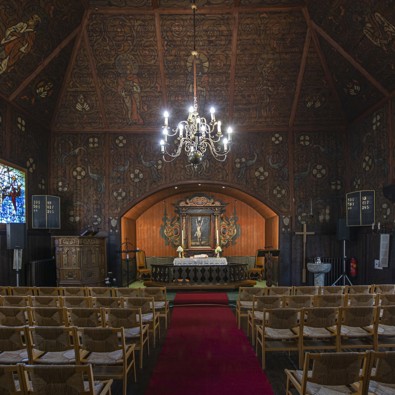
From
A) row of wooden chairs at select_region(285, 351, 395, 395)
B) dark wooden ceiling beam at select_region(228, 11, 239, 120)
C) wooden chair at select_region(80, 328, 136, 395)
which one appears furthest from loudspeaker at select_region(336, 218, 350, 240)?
wooden chair at select_region(80, 328, 136, 395)

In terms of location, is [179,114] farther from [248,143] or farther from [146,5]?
[146,5]

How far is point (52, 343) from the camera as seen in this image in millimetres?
4605

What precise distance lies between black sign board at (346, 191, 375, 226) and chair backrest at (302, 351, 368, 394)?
9.23 metres

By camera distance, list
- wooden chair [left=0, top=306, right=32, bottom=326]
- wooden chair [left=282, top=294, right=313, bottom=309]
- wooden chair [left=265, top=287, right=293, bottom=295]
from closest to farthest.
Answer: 1. wooden chair [left=0, top=306, right=32, bottom=326]
2. wooden chair [left=282, top=294, right=313, bottom=309]
3. wooden chair [left=265, top=287, right=293, bottom=295]

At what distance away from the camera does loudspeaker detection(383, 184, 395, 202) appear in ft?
34.0

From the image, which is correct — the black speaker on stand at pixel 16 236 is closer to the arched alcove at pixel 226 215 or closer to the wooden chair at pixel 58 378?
the wooden chair at pixel 58 378

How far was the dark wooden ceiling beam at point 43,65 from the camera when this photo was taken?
37.0 ft

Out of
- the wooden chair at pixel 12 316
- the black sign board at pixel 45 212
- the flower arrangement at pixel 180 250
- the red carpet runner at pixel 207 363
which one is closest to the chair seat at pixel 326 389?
the red carpet runner at pixel 207 363

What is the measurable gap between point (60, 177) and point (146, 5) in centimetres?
702

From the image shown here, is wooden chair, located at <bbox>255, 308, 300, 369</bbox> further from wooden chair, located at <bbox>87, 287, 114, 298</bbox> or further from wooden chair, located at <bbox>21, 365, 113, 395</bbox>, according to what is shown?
wooden chair, located at <bbox>87, 287, 114, 298</bbox>

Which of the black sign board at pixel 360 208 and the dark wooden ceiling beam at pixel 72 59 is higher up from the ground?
the dark wooden ceiling beam at pixel 72 59

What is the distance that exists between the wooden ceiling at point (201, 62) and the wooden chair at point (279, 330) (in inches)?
286

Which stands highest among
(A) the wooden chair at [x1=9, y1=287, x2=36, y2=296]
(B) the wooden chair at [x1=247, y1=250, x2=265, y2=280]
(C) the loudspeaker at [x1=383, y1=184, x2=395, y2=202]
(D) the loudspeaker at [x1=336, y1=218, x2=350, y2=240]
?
(C) the loudspeaker at [x1=383, y1=184, x2=395, y2=202]

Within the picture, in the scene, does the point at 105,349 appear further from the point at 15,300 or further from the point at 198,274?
the point at 198,274
